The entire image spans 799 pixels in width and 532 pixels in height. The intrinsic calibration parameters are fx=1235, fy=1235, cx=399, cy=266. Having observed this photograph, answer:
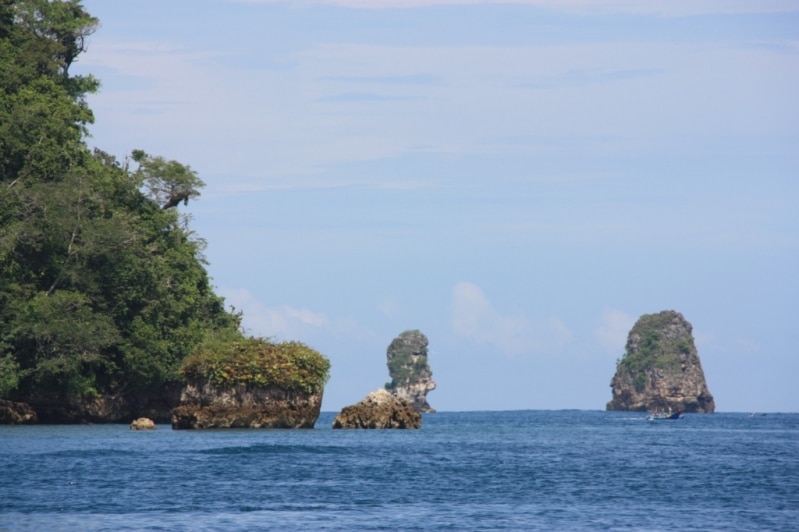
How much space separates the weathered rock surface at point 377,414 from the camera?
82.7 m

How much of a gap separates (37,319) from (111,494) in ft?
→ 118

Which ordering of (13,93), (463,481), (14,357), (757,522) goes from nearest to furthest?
1. (757,522)
2. (463,481)
3. (14,357)
4. (13,93)

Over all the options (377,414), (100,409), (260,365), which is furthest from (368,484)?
(100,409)

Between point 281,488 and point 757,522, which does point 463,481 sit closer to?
point 281,488

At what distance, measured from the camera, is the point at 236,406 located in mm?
74562

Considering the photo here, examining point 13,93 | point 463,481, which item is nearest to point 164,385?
point 13,93

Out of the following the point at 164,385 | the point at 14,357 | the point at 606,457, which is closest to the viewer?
the point at 606,457

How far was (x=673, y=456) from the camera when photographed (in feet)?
207

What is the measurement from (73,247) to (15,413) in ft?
34.8

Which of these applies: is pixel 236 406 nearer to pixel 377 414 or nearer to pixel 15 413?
pixel 377 414

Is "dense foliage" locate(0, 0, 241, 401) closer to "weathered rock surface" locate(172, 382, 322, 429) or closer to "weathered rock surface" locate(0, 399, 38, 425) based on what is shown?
"weathered rock surface" locate(0, 399, 38, 425)

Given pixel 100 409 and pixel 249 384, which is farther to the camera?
pixel 100 409

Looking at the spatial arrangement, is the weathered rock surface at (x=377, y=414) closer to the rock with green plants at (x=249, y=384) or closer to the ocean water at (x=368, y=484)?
the rock with green plants at (x=249, y=384)

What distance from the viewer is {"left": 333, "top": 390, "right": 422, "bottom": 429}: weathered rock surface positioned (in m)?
82.7
